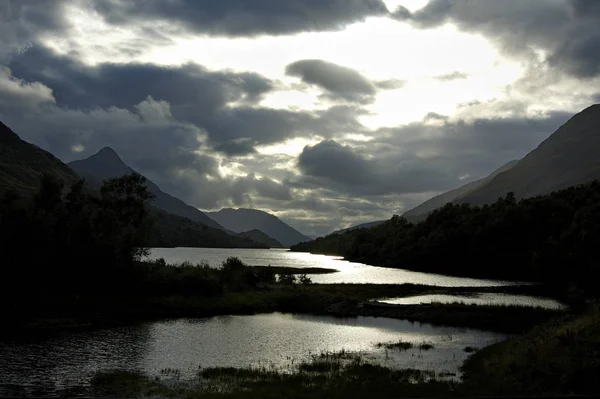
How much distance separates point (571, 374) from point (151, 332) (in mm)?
54664

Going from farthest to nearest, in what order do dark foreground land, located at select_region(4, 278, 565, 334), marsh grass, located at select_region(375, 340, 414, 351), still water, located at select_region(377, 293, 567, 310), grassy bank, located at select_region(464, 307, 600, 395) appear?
1. still water, located at select_region(377, 293, 567, 310)
2. dark foreground land, located at select_region(4, 278, 565, 334)
3. marsh grass, located at select_region(375, 340, 414, 351)
4. grassy bank, located at select_region(464, 307, 600, 395)

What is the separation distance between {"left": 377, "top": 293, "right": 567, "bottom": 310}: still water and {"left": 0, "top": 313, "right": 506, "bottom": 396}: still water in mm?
24732

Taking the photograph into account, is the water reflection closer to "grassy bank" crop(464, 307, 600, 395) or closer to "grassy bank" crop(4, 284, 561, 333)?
"grassy bank" crop(4, 284, 561, 333)

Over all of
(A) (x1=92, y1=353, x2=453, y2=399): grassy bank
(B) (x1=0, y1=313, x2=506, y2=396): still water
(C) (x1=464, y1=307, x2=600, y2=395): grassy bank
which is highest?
(C) (x1=464, y1=307, x2=600, y2=395): grassy bank

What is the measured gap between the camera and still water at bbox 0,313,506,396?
46.3m

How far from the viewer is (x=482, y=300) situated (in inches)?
4294

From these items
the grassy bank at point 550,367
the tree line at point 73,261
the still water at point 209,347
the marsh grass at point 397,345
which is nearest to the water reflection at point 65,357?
the still water at point 209,347

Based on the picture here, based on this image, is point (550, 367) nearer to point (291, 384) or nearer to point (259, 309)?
point (291, 384)

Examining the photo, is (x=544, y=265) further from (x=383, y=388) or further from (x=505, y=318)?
(x=383, y=388)

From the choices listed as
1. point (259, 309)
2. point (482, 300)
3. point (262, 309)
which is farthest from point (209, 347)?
point (482, 300)

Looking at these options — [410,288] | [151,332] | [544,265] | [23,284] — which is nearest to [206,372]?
[151,332]

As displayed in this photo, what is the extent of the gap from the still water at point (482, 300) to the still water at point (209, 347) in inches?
974

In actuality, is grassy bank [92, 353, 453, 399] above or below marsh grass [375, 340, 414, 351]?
above

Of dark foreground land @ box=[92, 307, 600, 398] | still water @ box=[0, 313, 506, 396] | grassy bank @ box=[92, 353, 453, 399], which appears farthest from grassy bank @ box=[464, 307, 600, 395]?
still water @ box=[0, 313, 506, 396]
